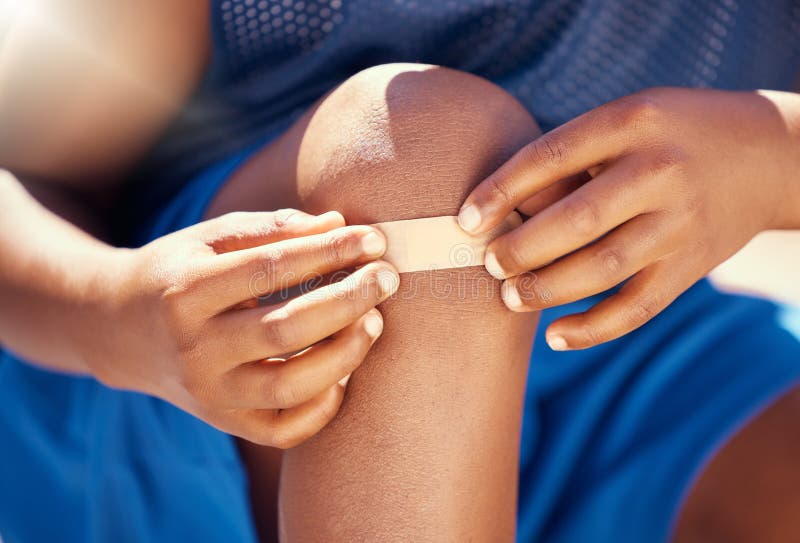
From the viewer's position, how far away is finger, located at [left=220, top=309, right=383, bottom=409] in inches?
21.6

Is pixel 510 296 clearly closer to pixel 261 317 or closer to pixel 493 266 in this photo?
pixel 493 266

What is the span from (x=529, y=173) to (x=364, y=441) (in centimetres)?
27

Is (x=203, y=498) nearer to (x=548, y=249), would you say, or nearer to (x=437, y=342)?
(x=437, y=342)

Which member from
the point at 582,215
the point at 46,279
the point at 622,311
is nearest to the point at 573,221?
the point at 582,215

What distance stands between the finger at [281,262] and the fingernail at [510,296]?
12 centimetres

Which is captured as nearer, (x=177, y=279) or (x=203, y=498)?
(x=177, y=279)

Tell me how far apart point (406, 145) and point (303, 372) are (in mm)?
223

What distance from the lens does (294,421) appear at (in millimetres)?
574

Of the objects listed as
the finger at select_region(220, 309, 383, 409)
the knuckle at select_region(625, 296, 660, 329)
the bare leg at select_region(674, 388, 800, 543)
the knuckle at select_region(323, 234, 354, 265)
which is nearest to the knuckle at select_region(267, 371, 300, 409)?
the finger at select_region(220, 309, 383, 409)

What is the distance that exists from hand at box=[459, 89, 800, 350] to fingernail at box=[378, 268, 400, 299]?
0.26 ft

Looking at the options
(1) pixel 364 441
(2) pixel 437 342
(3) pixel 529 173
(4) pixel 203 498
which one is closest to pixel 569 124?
(3) pixel 529 173

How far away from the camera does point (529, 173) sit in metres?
0.56

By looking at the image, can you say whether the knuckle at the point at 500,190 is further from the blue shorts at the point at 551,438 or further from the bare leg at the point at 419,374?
the blue shorts at the point at 551,438

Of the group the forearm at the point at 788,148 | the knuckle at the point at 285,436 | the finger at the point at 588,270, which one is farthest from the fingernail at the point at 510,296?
the forearm at the point at 788,148
